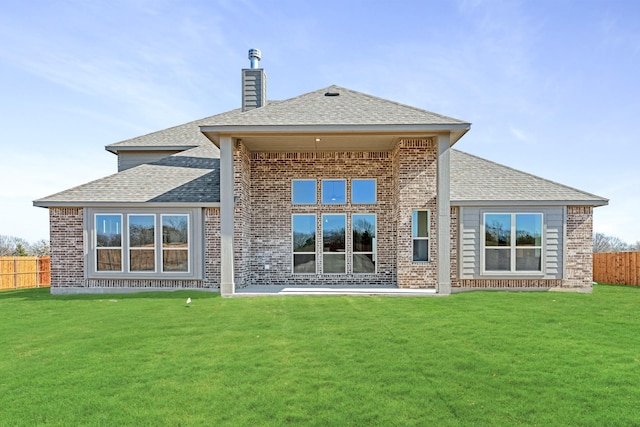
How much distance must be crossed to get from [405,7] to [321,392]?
9.23 metres

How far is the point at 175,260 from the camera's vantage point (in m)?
11.5

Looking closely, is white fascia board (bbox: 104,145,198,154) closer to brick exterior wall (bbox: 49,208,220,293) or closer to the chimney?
the chimney

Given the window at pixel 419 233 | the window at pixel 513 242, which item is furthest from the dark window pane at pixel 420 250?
the window at pixel 513 242

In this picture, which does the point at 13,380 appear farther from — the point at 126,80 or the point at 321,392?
the point at 126,80

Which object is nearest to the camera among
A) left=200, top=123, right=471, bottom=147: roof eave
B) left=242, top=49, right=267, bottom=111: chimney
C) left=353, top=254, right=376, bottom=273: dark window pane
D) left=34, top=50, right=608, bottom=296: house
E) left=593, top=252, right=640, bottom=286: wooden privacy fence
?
left=200, top=123, right=471, bottom=147: roof eave

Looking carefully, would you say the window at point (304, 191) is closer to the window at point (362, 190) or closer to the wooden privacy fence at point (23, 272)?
the window at point (362, 190)

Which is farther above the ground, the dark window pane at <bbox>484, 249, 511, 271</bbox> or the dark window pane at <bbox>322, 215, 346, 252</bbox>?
the dark window pane at <bbox>322, 215, 346, 252</bbox>

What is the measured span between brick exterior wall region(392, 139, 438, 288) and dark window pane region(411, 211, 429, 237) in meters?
0.12

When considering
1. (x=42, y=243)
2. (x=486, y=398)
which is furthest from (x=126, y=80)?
(x=42, y=243)

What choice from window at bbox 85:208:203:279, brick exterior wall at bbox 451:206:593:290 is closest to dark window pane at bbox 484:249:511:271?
brick exterior wall at bbox 451:206:593:290

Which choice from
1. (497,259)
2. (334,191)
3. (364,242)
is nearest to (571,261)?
(497,259)

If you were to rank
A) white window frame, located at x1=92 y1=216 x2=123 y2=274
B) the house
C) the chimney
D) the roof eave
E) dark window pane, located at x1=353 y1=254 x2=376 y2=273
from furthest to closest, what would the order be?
the chimney
dark window pane, located at x1=353 y1=254 x2=376 y2=273
white window frame, located at x1=92 y1=216 x2=123 y2=274
the house
the roof eave

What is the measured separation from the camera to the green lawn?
152 inches

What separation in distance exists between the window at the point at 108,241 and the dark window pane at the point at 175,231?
1.36m
